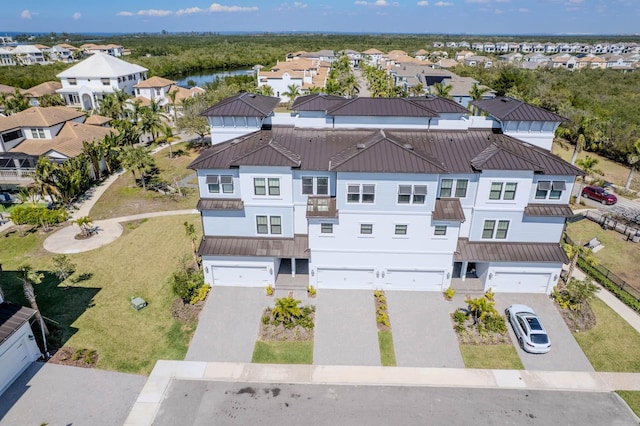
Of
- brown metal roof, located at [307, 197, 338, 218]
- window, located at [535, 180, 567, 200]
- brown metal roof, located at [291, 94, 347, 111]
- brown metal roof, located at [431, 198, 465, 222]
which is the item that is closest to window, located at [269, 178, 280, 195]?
brown metal roof, located at [307, 197, 338, 218]

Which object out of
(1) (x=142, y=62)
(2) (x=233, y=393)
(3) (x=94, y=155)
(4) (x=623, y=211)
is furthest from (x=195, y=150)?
(1) (x=142, y=62)

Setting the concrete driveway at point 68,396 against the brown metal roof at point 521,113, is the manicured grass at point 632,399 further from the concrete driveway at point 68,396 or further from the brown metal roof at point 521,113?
the concrete driveway at point 68,396

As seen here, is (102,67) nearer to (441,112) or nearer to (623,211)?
(441,112)

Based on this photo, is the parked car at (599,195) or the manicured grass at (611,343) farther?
the parked car at (599,195)

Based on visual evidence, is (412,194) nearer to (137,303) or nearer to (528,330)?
(528,330)

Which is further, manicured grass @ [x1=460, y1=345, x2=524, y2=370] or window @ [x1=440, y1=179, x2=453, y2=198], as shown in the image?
window @ [x1=440, y1=179, x2=453, y2=198]

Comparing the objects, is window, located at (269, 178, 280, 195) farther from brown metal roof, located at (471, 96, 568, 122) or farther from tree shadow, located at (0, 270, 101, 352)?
brown metal roof, located at (471, 96, 568, 122)

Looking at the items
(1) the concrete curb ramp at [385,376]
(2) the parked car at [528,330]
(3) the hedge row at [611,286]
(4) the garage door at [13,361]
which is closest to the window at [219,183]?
(1) the concrete curb ramp at [385,376]
